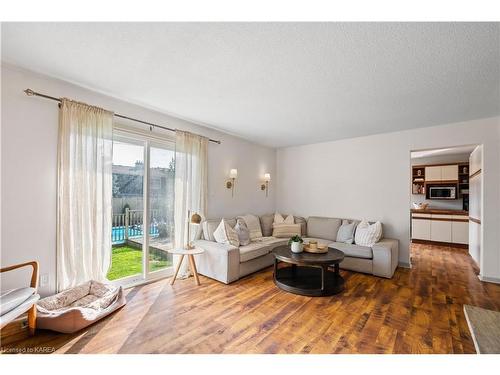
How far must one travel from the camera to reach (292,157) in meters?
5.46

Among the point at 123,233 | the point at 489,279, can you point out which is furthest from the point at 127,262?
the point at 489,279

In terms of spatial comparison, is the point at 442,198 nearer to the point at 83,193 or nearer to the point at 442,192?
the point at 442,192

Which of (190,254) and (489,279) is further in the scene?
(489,279)

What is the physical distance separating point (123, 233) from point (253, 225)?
224 centimetres

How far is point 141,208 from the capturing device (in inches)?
126

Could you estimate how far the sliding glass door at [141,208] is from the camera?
3.00 meters

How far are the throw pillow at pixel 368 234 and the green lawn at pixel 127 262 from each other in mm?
3306

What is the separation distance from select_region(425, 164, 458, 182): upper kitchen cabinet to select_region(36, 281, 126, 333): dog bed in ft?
24.8

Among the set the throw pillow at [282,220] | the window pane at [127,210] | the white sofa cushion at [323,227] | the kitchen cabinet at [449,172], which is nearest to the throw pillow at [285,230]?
the throw pillow at [282,220]

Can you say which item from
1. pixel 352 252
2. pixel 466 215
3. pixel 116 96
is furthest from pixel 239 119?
pixel 466 215

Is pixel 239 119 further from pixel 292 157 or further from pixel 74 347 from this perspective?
pixel 74 347

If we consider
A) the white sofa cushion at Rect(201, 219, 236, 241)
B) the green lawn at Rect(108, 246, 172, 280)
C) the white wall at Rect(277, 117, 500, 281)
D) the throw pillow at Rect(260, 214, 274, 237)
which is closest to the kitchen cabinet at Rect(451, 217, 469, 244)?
the white wall at Rect(277, 117, 500, 281)

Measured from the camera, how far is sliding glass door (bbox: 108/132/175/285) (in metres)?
3.00
